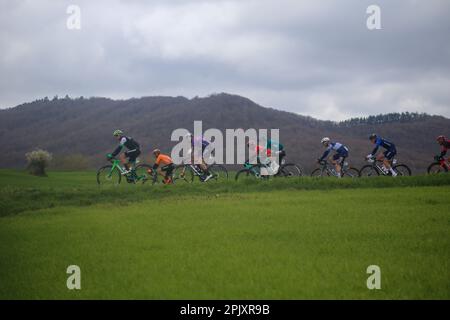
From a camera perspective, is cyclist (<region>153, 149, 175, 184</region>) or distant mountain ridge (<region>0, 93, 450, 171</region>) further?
distant mountain ridge (<region>0, 93, 450, 171</region>)

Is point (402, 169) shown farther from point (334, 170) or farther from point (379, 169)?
point (334, 170)

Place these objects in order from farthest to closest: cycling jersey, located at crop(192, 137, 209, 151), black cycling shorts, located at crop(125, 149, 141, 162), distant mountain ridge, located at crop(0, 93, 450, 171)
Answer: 1. distant mountain ridge, located at crop(0, 93, 450, 171)
2. cycling jersey, located at crop(192, 137, 209, 151)
3. black cycling shorts, located at crop(125, 149, 141, 162)

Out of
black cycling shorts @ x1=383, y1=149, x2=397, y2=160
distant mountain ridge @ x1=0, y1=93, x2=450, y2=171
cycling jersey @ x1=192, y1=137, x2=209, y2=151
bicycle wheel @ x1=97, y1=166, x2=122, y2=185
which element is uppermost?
distant mountain ridge @ x1=0, y1=93, x2=450, y2=171

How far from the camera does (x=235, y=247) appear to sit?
26.4ft

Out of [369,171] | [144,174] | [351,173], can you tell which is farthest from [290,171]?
[144,174]

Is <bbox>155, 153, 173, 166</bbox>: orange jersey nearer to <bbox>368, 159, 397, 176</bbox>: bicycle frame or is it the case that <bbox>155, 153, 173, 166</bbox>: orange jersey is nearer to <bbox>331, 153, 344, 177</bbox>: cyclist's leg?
<bbox>331, 153, 344, 177</bbox>: cyclist's leg

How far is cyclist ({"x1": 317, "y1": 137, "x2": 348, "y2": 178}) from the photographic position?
20281mm

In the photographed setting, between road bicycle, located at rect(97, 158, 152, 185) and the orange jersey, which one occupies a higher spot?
the orange jersey

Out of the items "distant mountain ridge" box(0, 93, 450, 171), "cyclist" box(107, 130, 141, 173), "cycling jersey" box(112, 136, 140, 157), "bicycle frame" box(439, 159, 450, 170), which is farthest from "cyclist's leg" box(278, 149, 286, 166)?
"distant mountain ridge" box(0, 93, 450, 171)

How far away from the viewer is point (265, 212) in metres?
12.0

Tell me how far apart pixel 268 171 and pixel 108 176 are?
23.7 feet

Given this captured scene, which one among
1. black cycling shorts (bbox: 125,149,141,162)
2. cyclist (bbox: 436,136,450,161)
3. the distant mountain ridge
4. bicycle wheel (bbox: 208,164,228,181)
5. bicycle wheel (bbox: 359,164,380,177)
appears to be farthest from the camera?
the distant mountain ridge

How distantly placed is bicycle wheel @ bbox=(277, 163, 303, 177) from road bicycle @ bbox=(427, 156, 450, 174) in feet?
19.2
